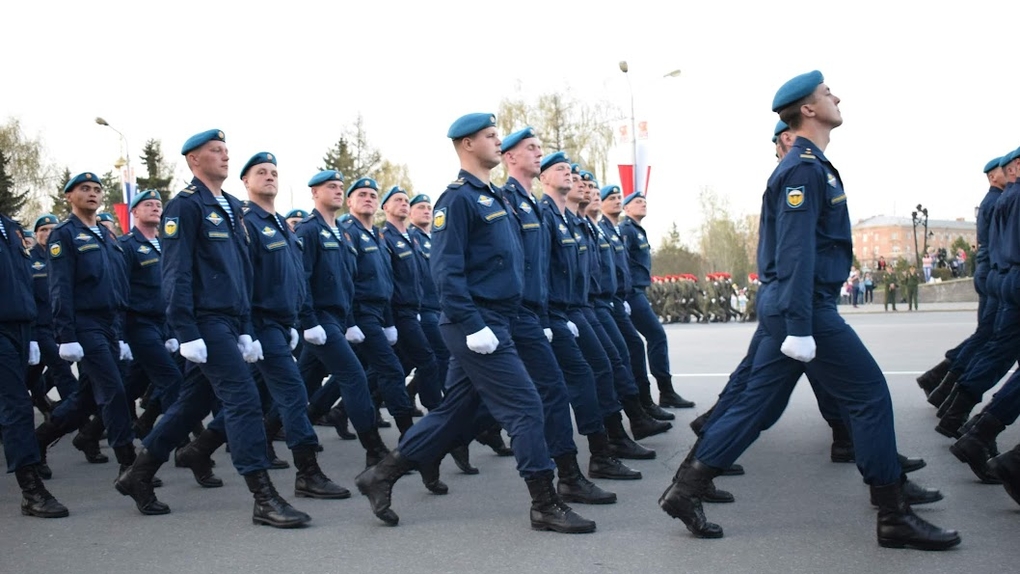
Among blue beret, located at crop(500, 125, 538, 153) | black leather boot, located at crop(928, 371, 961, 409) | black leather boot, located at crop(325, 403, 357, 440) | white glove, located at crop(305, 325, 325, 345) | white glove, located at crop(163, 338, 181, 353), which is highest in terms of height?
blue beret, located at crop(500, 125, 538, 153)

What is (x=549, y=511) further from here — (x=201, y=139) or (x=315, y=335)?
(x=201, y=139)

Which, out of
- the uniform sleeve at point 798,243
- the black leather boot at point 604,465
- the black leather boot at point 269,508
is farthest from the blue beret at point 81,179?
the uniform sleeve at point 798,243

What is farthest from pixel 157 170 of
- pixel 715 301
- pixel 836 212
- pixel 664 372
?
pixel 836 212

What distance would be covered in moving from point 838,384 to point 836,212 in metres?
0.83

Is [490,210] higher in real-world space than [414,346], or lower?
higher

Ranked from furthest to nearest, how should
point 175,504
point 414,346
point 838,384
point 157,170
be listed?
point 157,170
point 414,346
point 175,504
point 838,384

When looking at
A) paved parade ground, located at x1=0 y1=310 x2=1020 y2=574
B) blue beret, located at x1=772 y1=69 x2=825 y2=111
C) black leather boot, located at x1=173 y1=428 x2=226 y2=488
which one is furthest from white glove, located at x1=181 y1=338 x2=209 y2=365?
blue beret, located at x1=772 y1=69 x2=825 y2=111

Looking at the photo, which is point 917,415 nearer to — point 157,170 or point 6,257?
point 6,257

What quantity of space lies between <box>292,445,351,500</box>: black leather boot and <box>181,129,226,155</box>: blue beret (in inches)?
77.6

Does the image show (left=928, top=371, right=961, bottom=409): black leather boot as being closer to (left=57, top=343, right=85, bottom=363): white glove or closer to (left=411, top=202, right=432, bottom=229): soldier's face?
(left=411, top=202, right=432, bottom=229): soldier's face

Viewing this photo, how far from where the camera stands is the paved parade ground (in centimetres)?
479

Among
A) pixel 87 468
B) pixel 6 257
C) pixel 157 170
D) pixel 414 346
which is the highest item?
pixel 157 170

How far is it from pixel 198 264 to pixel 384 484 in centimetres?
169

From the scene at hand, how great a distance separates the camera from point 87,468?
812cm
